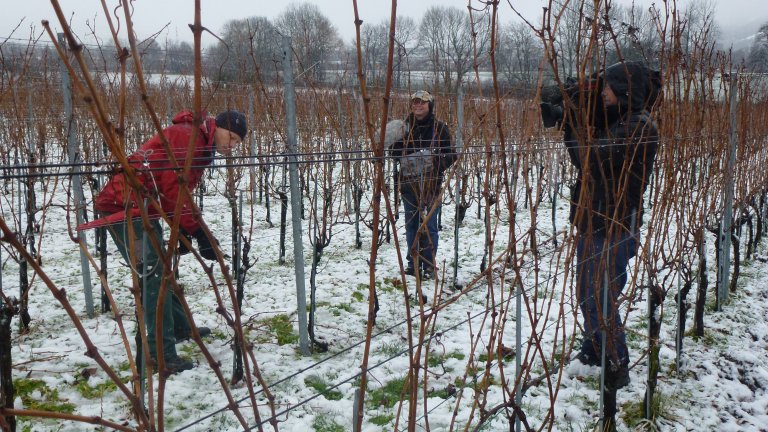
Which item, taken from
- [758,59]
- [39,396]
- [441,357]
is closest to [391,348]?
[441,357]

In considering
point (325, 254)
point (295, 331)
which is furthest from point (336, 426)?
point (325, 254)

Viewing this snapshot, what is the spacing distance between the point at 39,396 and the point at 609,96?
3139mm

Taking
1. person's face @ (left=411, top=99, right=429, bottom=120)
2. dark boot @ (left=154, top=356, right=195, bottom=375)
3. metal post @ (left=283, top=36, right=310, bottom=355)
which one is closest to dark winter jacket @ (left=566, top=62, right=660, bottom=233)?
metal post @ (left=283, top=36, right=310, bottom=355)

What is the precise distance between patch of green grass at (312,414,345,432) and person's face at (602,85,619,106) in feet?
6.40

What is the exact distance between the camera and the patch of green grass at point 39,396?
2.52m

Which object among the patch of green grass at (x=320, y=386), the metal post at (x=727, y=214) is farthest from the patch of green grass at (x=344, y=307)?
the metal post at (x=727, y=214)

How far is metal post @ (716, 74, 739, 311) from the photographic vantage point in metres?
3.59

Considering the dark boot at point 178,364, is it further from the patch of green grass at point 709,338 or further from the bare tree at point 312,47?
the patch of green grass at point 709,338

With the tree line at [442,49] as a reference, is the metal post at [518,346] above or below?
below

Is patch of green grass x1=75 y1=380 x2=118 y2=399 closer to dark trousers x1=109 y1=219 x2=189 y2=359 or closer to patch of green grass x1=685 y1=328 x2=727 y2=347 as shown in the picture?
dark trousers x1=109 y1=219 x2=189 y2=359

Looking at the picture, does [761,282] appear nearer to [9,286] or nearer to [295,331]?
[295,331]

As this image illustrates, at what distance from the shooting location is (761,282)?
4.62 m

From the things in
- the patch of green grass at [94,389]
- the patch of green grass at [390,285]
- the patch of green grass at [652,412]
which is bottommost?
the patch of green grass at [652,412]

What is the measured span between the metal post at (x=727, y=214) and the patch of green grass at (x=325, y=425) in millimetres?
3016
